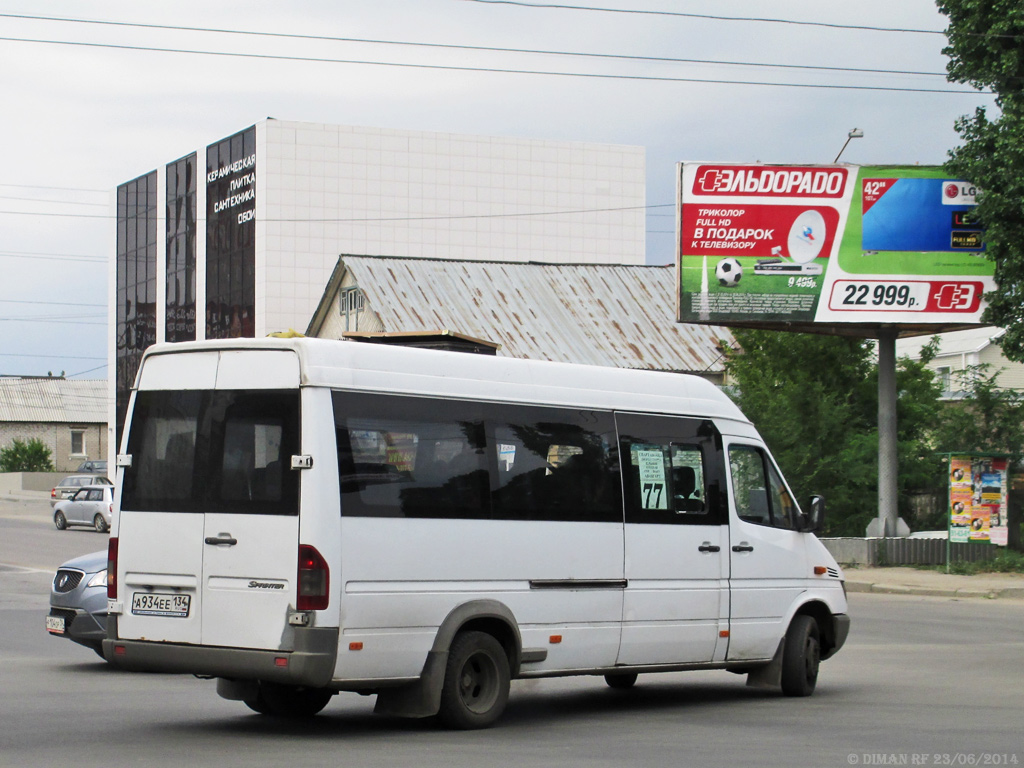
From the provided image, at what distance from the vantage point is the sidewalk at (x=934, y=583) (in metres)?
22.0

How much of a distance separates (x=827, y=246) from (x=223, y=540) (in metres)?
20.0

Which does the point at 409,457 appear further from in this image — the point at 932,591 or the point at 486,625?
the point at 932,591

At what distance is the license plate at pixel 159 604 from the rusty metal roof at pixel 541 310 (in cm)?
3572

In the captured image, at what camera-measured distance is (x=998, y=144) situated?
82.6 ft

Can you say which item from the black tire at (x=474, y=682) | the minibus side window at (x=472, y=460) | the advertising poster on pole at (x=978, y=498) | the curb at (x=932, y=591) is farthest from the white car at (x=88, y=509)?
the black tire at (x=474, y=682)

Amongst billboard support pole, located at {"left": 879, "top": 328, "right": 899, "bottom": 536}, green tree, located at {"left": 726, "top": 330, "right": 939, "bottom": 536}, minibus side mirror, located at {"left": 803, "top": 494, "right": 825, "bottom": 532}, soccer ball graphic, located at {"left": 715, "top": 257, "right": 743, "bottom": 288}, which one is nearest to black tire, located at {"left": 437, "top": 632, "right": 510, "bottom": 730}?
minibus side mirror, located at {"left": 803, "top": 494, "right": 825, "bottom": 532}

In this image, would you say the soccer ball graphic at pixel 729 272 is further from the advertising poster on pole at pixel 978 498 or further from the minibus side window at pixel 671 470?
the minibus side window at pixel 671 470

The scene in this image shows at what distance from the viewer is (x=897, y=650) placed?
14648 mm

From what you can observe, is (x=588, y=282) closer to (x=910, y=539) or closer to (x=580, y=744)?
(x=910, y=539)

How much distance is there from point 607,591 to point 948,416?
19677mm

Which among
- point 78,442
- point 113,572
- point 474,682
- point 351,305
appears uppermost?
point 351,305

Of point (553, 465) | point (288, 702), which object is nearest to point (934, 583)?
point (553, 465)

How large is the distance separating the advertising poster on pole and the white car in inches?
986

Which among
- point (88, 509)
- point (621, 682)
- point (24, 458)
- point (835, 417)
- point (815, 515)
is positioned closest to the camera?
point (815, 515)
